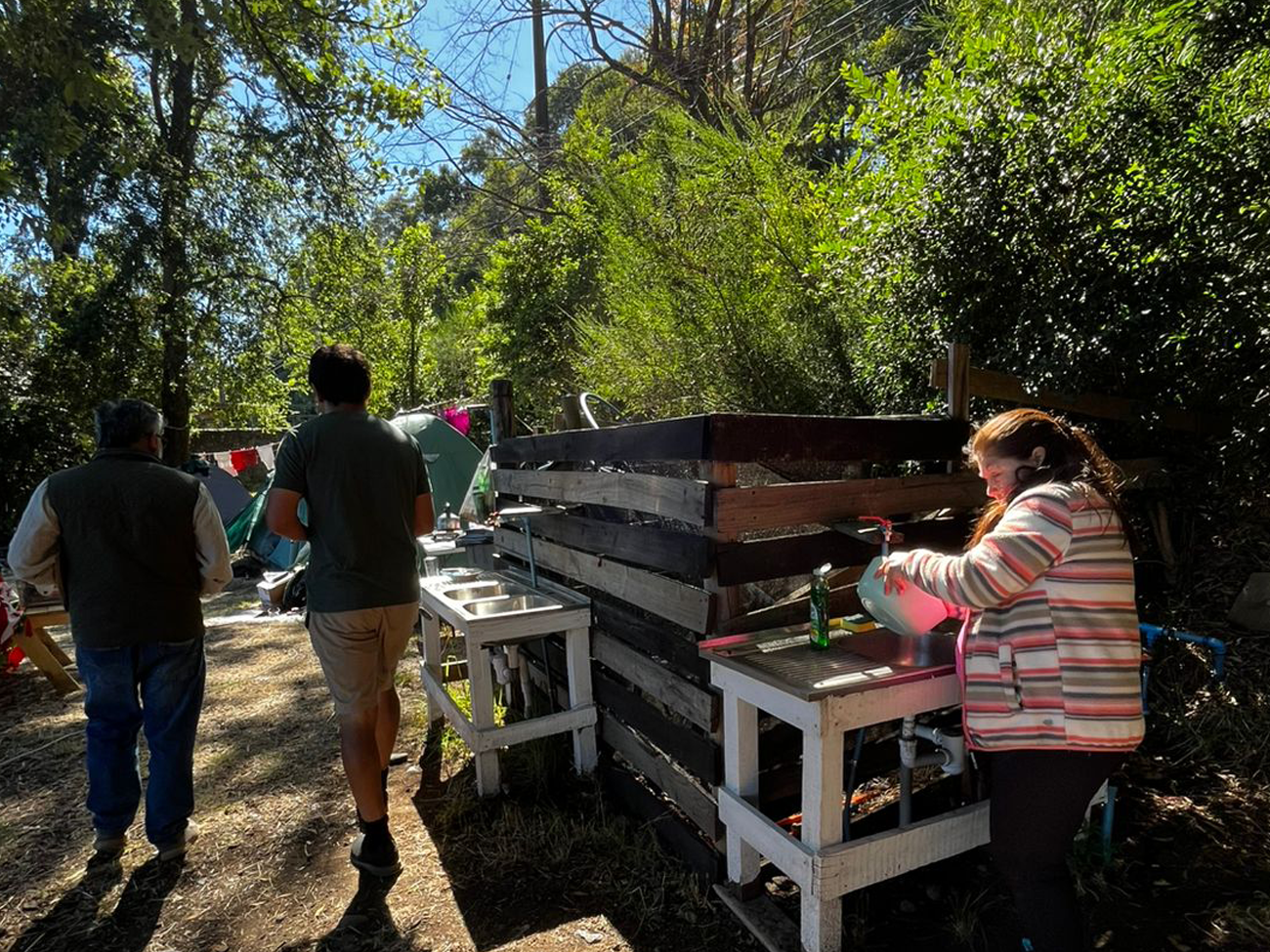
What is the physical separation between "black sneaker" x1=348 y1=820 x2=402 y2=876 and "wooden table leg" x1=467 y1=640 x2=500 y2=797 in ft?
1.47

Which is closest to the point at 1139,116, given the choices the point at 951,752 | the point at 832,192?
the point at 832,192

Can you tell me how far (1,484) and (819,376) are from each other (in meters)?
10.9

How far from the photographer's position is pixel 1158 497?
322cm

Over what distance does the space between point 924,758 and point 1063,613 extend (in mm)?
710

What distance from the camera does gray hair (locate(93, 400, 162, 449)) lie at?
2676mm

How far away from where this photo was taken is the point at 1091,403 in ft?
9.37

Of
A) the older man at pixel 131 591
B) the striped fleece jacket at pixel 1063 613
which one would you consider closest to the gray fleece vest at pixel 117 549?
the older man at pixel 131 591

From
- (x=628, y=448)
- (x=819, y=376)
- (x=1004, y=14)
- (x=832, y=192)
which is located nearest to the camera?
(x=628, y=448)

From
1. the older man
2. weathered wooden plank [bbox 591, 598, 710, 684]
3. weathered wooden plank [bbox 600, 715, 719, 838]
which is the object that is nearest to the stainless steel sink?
weathered wooden plank [bbox 591, 598, 710, 684]

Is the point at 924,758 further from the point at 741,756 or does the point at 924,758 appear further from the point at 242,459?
the point at 242,459

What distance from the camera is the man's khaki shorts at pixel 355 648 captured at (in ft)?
8.23

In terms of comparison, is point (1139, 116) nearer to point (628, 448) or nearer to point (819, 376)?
point (819, 376)

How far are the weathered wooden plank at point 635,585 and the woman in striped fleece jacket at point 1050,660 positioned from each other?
2.66 feet

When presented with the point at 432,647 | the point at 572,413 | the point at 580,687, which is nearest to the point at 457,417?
the point at 572,413
